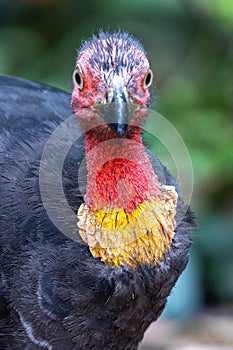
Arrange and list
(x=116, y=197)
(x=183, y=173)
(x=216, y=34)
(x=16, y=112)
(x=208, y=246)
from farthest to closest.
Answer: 1. (x=216, y=34)
2. (x=208, y=246)
3. (x=183, y=173)
4. (x=16, y=112)
5. (x=116, y=197)

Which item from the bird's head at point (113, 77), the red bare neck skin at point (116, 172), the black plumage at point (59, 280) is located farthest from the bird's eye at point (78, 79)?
the black plumage at point (59, 280)

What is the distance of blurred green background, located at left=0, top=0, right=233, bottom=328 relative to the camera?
4418 millimetres

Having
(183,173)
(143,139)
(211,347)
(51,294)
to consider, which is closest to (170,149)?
(183,173)

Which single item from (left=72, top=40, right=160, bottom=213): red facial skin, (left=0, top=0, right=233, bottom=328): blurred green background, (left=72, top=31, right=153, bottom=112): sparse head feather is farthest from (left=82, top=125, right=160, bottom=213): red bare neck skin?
(left=0, top=0, right=233, bottom=328): blurred green background

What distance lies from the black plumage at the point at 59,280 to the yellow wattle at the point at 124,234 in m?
0.03

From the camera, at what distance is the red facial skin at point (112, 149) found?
2434 millimetres

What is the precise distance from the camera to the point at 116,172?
252cm

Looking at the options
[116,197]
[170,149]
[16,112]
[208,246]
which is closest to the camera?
[116,197]

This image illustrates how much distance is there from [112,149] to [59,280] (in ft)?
1.42

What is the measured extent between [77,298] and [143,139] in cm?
54

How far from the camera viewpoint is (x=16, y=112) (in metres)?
2.93

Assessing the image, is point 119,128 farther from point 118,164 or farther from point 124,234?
point 124,234

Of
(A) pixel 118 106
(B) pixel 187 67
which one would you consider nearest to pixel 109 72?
(A) pixel 118 106

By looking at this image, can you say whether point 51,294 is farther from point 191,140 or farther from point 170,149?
point 191,140
